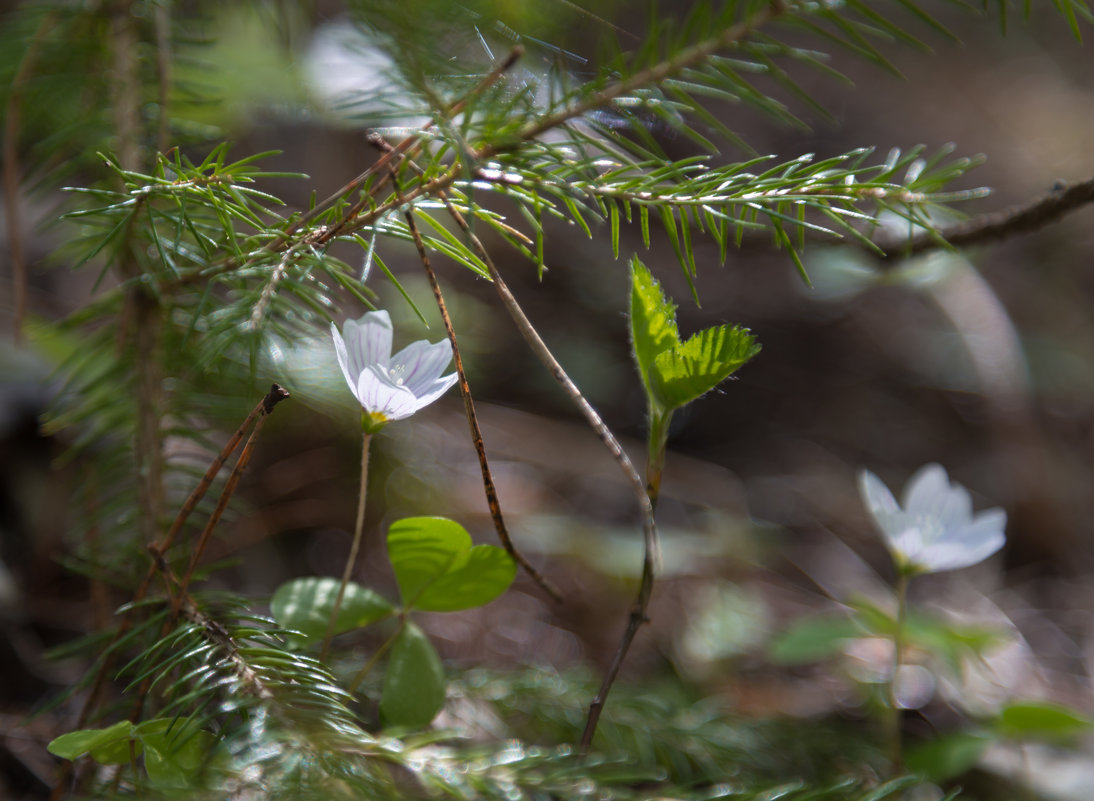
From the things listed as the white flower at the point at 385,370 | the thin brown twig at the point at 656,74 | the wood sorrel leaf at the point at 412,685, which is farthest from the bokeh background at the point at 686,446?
the wood sorrel leaf at the point at 412,685

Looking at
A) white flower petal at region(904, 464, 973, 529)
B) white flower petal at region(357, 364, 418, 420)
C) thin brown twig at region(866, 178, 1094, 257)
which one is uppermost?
thin brown twig at region(866, 178, 1094, 257)

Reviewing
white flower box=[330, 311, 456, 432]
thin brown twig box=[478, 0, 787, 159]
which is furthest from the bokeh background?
white flower box=[330, 311, 456, 432]

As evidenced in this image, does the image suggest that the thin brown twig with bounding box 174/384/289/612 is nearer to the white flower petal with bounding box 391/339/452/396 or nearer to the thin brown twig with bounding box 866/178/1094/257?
the white flower petal with bounding box 391/339/452/396

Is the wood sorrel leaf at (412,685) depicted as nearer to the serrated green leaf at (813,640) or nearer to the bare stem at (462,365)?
the bare stem at (462,365)

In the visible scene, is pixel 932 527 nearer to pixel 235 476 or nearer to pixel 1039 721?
pixel 1039 721

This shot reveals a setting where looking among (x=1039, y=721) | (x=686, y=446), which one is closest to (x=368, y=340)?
(x=1039, y=721)

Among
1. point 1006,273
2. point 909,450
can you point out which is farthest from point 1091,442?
point 1006,273
